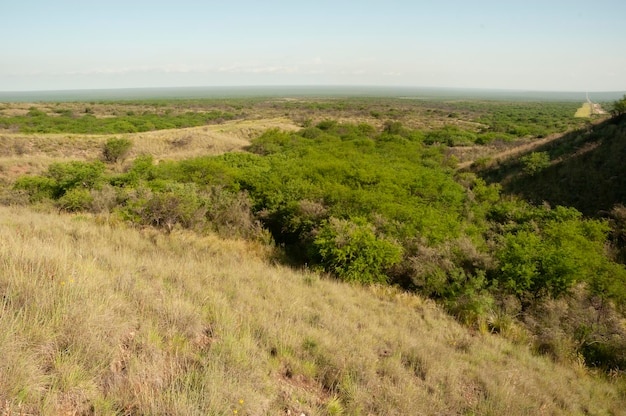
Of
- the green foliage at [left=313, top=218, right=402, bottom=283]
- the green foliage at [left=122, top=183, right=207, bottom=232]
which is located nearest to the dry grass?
the green foliage at [left=313, top=218, right=402, bottom=283]

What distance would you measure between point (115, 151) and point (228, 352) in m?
33.5

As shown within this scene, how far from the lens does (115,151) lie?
31.4 metres

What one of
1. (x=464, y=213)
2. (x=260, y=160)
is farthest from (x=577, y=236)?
(x=260, y=160)

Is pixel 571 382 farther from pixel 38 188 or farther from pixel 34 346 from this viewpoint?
pixel 38 188

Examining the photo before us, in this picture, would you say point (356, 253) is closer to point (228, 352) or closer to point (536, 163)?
point (228, 352)

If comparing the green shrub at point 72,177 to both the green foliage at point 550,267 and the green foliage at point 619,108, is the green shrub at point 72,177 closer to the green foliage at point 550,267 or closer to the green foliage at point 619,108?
the green foliage at point 550,267

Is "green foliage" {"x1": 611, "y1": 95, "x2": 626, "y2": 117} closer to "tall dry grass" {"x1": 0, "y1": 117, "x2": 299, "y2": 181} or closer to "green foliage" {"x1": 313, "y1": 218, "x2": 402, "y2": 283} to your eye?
"green foliage" {"x1": 313, "y1": 218, "x2": 402, "y2": 283}

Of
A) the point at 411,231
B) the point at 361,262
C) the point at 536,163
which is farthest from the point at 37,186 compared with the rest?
the point at 536,163

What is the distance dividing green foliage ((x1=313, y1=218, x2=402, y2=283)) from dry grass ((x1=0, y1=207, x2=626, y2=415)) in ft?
7.13

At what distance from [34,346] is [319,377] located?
293 centimetres

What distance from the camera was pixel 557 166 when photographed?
71.7 feet

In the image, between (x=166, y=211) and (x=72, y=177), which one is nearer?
(x=166, y=211)

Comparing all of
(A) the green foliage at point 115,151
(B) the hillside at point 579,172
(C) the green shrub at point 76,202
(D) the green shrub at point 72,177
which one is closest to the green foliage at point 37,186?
(D) the green shrub at point 72,177

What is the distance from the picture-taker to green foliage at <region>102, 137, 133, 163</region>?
103ft
